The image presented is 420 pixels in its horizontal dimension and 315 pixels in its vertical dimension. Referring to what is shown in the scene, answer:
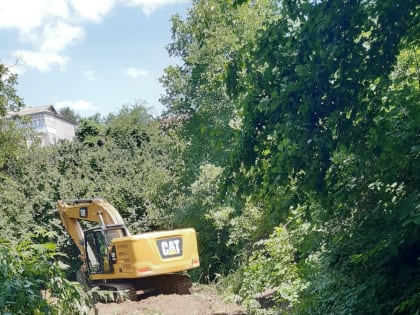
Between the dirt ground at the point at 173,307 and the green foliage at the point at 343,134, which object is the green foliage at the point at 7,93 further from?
the green foliage at the point at 343,134

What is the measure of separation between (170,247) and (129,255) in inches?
30.5

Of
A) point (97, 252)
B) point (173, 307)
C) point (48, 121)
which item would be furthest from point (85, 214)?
point (48, 121)

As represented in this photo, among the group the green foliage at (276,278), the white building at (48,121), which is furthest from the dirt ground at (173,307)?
the white building at (48,121)

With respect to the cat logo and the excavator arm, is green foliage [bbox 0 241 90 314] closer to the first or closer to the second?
the cat logo

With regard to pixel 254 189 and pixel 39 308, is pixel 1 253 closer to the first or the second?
pixel 39 308

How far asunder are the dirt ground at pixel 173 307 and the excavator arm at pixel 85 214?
1427 millimetres

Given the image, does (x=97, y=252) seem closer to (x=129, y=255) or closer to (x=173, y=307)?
(x=129, y=255)

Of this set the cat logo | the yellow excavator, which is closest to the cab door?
the yellow excavator

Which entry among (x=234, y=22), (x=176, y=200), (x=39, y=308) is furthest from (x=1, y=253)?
(x=176, y=200)

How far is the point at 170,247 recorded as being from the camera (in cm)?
796

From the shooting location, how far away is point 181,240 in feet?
26.8

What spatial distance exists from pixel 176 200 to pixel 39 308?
10785mm

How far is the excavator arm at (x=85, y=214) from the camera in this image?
8680mm

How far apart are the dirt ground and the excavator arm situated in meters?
1.43
